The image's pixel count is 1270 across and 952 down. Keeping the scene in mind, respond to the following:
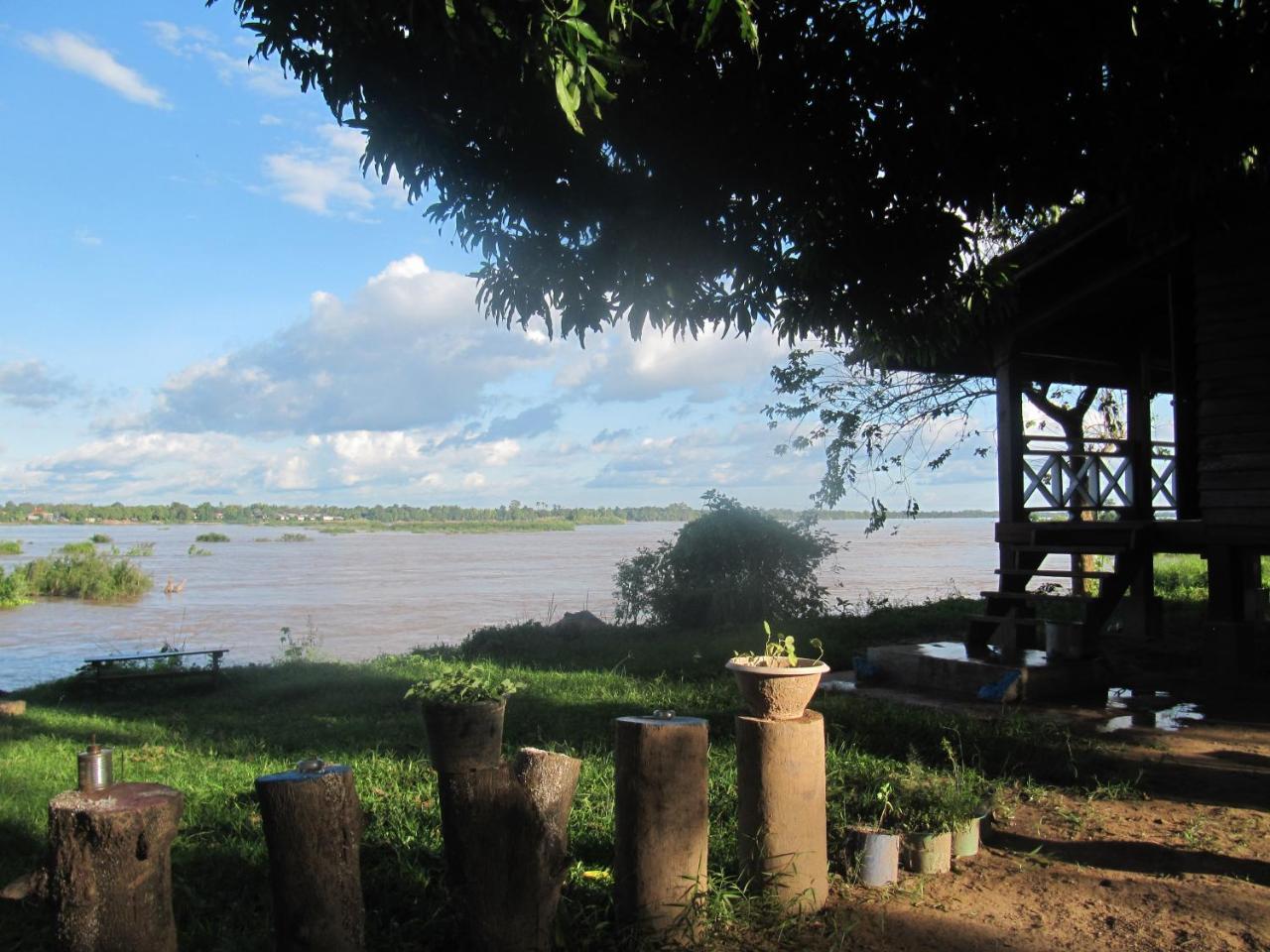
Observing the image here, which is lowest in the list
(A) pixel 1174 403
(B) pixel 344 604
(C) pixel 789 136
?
(B) pixel 344 604

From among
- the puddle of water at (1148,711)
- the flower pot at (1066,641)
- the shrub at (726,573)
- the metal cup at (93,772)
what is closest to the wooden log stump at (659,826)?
the metal cup at (93,772)

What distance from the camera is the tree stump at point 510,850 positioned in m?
3.07

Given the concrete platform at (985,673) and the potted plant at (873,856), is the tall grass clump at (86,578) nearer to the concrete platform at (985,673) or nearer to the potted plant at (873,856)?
the concrete platform at (985,673)

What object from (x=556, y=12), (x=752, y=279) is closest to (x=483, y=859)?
(x=556, y=12)

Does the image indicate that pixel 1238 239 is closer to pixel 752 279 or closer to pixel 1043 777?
pixel 752 279

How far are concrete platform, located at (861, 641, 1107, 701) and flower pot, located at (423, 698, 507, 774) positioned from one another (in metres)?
5.69

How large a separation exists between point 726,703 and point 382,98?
5074mm

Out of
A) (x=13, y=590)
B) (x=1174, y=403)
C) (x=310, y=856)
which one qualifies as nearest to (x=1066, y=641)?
(x=1174, y=403)

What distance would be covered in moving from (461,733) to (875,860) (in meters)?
1.76

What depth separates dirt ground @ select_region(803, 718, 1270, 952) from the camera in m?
3.57

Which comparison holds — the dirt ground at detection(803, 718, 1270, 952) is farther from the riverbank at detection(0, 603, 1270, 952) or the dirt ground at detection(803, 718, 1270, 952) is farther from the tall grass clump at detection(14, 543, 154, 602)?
the tall grass clump at detection(14, 543, 154, 602)

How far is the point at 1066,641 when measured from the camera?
28.3 feet

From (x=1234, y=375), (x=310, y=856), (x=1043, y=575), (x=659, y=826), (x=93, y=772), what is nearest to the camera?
(x=93, y=772)

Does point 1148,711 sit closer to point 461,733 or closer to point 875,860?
point 875,860
